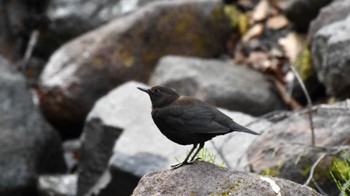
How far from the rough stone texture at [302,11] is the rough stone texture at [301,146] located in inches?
113

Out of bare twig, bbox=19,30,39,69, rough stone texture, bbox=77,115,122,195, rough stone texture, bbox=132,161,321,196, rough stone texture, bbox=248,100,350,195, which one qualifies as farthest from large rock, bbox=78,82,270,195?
bare twig, bbox=19,30,39,69

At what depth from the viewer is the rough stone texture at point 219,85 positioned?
26.7 feet

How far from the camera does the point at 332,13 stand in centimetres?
777

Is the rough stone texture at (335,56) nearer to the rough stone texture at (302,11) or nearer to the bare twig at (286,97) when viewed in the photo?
the bare twig at (286,97)

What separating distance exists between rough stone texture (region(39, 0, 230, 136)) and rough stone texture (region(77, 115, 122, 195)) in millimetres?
2221

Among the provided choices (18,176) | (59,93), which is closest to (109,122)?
(18,176)

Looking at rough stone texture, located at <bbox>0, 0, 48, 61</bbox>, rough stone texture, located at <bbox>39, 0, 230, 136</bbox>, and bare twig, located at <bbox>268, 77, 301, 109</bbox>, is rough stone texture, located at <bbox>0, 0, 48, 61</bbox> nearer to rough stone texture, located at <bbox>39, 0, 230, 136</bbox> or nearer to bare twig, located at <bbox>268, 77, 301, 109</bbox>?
rough stone texture, located at <bbox>39, 0, 230, 136</bbox>

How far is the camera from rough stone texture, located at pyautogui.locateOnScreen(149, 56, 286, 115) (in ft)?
26.7

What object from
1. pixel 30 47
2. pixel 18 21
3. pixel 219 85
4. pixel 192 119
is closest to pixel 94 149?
pixel 219 85

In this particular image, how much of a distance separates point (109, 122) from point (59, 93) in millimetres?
2715

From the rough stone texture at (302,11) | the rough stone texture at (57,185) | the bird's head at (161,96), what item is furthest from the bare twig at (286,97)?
the bird's head at (161,96)

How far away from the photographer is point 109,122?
284 inches

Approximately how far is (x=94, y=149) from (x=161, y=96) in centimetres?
353

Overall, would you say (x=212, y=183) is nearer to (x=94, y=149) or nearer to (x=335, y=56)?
(x=335, y=56)
